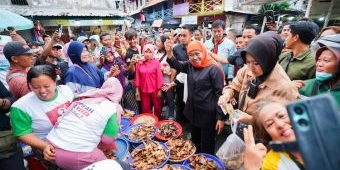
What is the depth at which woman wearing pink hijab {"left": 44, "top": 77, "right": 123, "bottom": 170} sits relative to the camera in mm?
2006

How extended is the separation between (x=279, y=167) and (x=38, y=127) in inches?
92.7

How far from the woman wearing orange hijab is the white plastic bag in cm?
61

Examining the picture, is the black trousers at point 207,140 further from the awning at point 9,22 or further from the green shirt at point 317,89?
the awning at point 9,22

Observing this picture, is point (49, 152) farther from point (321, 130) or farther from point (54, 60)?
point (54, 60)

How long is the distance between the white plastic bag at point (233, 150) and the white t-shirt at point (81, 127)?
1.39 metres

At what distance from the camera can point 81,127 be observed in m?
2.00

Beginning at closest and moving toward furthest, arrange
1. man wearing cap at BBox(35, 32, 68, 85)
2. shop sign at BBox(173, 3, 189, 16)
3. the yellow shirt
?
the yellow shirt, man wearing cap at BBox(35, 32, 68, 85), shop sign at BBox(173, 3, 189, 16)

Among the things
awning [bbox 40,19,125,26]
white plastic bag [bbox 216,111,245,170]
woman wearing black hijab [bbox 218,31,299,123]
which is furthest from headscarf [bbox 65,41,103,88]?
awning [bbox 40,19,125,26]

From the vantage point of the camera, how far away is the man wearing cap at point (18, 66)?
271 cm

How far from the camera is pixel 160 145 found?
3275 mm

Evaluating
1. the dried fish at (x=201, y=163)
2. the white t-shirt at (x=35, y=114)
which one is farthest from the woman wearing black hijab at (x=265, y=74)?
the white t-shirt at (x=35, y=114)

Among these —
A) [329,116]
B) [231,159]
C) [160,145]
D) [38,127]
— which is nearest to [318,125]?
[329,116]

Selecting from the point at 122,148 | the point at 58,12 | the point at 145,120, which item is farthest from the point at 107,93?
the point at 58,12

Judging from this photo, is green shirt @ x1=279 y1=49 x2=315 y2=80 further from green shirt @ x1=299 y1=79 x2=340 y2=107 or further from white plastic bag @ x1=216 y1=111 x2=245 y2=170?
white plastic bag @ x1=216 y1=111 x2=245 y2=170
